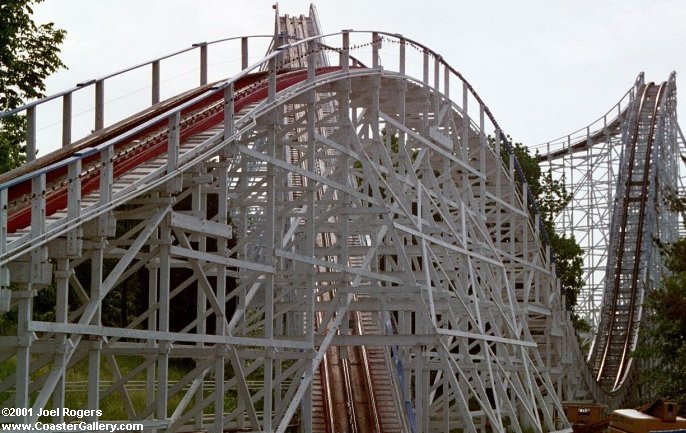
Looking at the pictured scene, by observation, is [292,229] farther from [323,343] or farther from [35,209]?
[35,209]

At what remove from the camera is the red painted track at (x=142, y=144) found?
1384cm

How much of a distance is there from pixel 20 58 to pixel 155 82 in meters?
6.38

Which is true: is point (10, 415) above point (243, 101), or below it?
below

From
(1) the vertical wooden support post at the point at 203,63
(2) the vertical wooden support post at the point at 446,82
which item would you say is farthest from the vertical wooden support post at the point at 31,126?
(2) the vertical wooden support post at the point at 446,82

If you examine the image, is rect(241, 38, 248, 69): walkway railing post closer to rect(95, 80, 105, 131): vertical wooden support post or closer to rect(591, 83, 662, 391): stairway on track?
rect(95, 80, 105, 131): vertical wooden support post

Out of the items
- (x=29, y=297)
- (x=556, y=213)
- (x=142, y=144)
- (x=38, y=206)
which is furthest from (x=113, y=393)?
(x=556, y=213)

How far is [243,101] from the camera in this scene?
60.6 ft

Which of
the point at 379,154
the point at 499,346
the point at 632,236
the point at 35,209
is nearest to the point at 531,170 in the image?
the point at 632,236

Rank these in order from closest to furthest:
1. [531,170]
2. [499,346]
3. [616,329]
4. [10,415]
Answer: [10,415] → [499,346] → [616,329] → [531,170]

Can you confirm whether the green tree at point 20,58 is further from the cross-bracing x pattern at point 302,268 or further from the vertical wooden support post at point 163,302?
the vertical wooden support post at point 163,302

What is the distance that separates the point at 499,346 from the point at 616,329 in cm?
1491

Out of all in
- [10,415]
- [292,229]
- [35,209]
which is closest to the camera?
[35,209]

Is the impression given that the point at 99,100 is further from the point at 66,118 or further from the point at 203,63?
the point at 203,63

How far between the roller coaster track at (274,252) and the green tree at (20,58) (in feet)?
8.77
